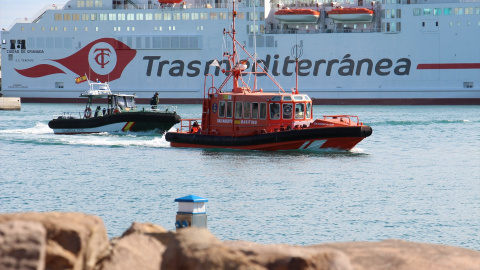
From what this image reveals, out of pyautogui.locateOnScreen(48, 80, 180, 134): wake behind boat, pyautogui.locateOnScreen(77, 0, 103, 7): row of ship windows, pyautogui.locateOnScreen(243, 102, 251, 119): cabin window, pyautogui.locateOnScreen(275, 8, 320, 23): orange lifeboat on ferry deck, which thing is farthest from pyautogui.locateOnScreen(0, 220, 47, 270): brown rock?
pyautogui.locateOnScreen(77, 0, 103, 7): row of ship windows

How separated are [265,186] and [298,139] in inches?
225

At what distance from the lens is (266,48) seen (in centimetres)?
6169

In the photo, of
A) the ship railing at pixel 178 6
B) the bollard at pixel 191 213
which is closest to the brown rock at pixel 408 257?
the bollard at pixel 191 213

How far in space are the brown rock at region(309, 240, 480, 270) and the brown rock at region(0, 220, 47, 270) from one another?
199 cm

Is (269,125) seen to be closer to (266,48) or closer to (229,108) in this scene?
(229,108)

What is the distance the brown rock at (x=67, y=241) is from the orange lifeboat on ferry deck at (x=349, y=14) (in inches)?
2176

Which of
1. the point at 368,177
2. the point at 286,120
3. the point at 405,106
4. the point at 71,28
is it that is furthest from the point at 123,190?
the point at 71,28

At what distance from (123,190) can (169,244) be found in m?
11.4

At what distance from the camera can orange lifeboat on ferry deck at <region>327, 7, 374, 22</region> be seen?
59.6 m

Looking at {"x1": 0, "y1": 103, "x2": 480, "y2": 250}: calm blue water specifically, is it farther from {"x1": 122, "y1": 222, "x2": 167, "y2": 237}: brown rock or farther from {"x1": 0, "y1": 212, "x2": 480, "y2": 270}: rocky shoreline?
{"x1": 0, "y1": 212, "x2": 480, "y2": 270}: rocky shoreline

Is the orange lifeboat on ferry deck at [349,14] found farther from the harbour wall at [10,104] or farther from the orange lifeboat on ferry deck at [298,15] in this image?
the harbour wall at [10,104]

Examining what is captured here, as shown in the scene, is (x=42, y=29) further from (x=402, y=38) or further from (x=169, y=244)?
(x=169, y=244)

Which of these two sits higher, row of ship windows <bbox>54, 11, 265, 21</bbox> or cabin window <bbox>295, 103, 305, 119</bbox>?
row of ship windows <bbox>54, 11, 265, 21</bbox>

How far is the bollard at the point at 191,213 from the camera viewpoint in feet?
28.2
